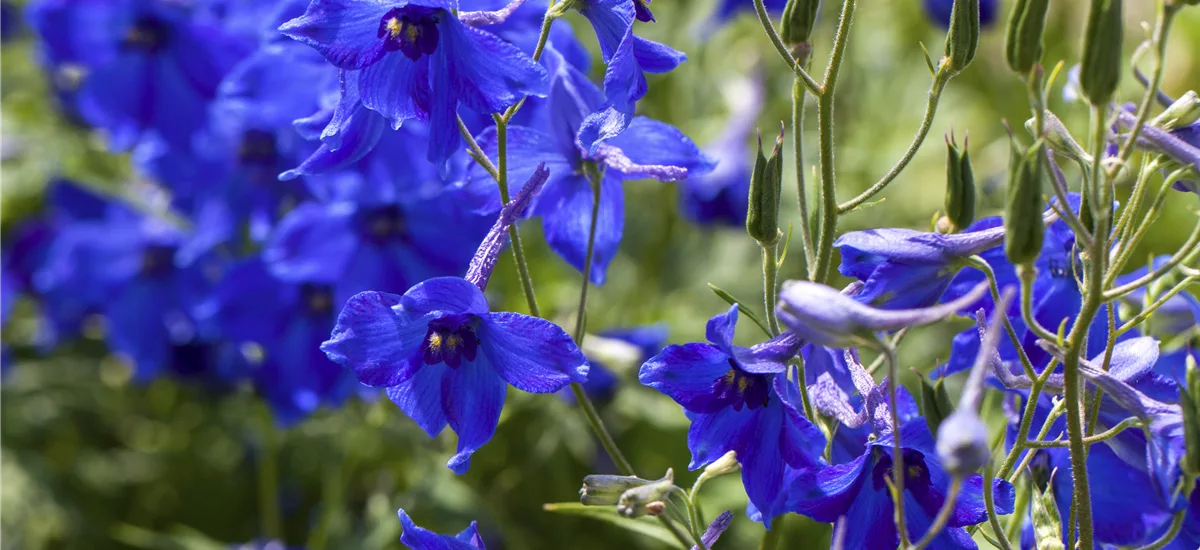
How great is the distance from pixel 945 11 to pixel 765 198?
1.60m

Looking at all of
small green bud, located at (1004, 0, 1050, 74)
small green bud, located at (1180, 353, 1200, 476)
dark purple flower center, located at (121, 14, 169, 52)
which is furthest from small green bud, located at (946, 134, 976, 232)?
dark purple flower center, located at (121, 14, 169, 52)

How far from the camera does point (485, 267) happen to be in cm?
91

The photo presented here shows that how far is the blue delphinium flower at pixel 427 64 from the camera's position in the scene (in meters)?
0.88

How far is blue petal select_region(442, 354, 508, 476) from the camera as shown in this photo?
0.91 meters

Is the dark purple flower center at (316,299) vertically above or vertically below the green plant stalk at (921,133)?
below

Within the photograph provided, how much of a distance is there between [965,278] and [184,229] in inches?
64.0

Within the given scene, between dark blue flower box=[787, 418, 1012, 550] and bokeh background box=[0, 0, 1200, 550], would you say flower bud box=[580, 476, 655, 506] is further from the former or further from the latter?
bokeh background box=[0, 0, 1200, 550]

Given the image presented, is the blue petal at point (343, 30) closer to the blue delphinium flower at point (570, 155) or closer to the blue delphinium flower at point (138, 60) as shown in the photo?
the blue delphinium flower at point (570, 155)

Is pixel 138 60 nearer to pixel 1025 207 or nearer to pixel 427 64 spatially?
pixel 427 64

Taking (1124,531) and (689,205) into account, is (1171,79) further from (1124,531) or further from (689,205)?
(1124,531)

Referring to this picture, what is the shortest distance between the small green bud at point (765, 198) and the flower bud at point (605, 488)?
0.20 metres

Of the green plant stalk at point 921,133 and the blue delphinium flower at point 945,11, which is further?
the blue delphinium flower at point 945,11

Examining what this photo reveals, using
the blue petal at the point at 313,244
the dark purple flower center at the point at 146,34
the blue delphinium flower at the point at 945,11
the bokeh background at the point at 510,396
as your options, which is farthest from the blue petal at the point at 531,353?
the blue delphinium flower at the point at 945,11

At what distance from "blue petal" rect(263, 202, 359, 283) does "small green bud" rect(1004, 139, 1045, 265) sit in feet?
4.02
